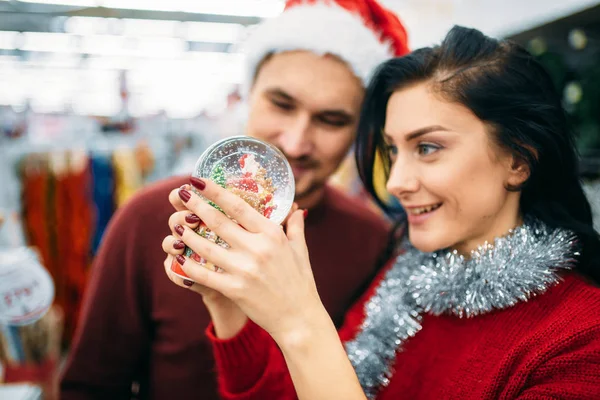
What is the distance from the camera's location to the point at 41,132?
137 inches

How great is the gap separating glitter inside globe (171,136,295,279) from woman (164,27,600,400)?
43mm

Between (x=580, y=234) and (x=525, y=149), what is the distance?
9.1 inches

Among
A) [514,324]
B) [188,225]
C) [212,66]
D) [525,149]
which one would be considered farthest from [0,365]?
[212,66]

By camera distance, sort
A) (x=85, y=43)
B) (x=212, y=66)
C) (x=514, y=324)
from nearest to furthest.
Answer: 1. (x=514, y=324)
2. (x=85, y=43)
3. (x=212, y=66)

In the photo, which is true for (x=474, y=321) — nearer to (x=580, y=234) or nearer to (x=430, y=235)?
(x=430, y=235)

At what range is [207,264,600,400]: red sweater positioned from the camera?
73 centimetres

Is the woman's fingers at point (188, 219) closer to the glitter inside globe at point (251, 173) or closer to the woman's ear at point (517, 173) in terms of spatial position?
the glitter inside globe at point (251, 173)

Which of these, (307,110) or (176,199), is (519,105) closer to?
(307,110)

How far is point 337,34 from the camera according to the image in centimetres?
120

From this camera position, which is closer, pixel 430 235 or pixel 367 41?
pixel 430 235

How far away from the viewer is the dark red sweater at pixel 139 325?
1228mm

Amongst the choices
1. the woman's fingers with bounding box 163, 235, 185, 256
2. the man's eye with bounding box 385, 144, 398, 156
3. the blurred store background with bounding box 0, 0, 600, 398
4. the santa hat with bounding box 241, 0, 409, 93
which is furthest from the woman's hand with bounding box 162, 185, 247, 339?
the blurred store background with bounding box 0, 0, 600, 398

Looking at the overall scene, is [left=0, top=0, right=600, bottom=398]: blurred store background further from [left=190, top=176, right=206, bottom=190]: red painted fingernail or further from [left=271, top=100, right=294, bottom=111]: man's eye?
[left=190, top=176, right=206, bottom=190]: red painted fingernail

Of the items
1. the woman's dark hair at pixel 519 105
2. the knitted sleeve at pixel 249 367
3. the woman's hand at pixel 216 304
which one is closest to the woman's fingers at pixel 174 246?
the woman's hand at pixel 216 304
